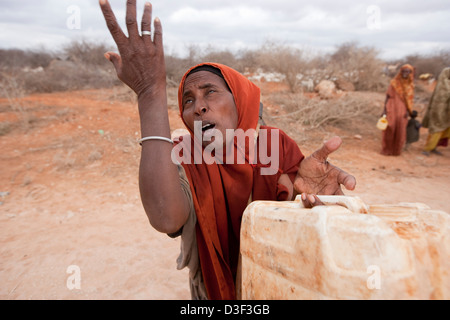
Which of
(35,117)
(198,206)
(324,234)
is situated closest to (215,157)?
(198,206)

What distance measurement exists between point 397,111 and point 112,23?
7.46m

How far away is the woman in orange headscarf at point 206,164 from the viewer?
0.92 m

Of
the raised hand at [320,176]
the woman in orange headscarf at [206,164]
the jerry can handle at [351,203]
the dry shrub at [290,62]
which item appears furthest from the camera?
the dry shrub at [290,62]

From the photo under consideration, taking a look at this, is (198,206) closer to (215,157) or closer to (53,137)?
(215,157)

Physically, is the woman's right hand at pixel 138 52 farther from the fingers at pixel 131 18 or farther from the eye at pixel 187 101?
the eye at pixel 187 101

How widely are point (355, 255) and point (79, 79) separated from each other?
44.4 ft

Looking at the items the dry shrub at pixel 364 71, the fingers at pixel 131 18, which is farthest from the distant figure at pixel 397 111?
the fingers at pixel 131 18

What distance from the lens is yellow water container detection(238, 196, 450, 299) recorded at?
24.7 inches

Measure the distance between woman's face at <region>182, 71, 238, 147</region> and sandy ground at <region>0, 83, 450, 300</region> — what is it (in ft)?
5.42

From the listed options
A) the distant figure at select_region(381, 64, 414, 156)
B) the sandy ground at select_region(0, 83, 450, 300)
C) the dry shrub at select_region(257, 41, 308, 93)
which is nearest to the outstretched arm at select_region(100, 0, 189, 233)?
the sandy ground at select_region(0, 83, 450, 300)

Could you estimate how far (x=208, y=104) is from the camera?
1.31 m

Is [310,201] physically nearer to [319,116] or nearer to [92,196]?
[92,196]

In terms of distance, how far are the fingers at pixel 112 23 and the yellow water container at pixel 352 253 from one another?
2.38 feet

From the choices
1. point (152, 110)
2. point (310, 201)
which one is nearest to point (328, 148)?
point (310, 201)
